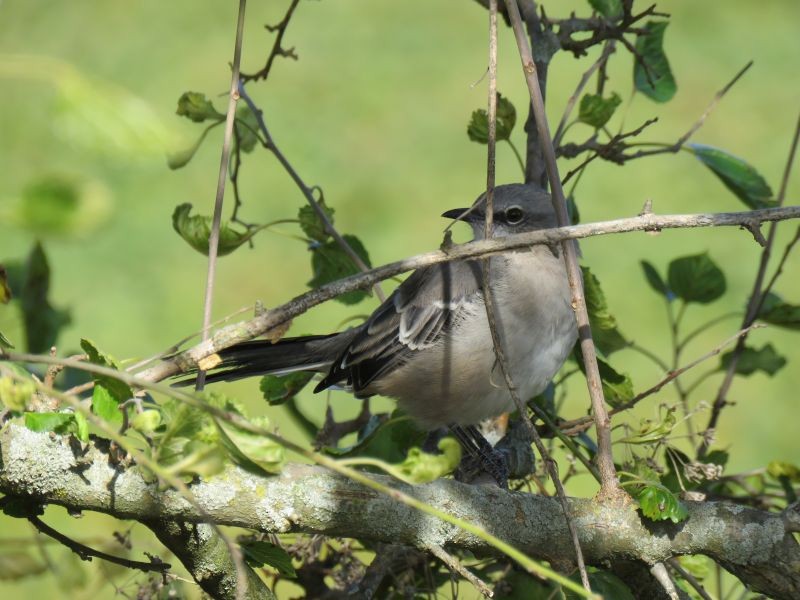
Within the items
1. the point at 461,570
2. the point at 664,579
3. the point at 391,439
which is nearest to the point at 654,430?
the point at 664,579

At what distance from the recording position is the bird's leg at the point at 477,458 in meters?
3.05

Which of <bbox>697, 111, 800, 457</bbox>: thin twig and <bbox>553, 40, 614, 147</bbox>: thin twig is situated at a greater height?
<bbox>553, 40, 614, 147</bbox>: thin twig

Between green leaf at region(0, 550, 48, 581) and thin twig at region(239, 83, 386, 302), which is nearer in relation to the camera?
green leaf at region(0, 550, 48, 581)

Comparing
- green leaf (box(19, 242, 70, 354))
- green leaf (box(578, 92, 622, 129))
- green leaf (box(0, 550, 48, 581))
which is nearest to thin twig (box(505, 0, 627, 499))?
green leaf (box(578, 92, 622, 129))

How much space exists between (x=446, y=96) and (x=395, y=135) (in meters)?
0.73

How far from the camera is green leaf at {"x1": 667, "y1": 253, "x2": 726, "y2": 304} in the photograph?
10.1 feet

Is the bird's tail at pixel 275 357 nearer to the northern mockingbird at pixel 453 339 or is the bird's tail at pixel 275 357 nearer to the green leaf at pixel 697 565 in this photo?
the northern mockingbird at pixel 453 339

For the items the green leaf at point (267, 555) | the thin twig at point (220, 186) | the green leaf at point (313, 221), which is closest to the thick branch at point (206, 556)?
the green leaf at point (267, 555)

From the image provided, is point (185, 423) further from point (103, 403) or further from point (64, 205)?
point (64, 205)

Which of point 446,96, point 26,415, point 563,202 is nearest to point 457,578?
point 563,202

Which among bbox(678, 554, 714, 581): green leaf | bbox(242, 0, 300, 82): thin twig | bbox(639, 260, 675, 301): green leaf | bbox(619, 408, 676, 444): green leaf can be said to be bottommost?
bbox(678, 554, 714, 581): green leaf

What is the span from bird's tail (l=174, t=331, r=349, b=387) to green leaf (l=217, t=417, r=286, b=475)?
2002 mm

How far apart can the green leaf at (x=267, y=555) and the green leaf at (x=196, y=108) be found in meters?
1.21

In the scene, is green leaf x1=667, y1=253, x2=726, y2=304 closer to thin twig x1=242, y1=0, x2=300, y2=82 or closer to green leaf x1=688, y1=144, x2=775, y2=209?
green leaf x1=688, y1=144, x2=775, y2=209
